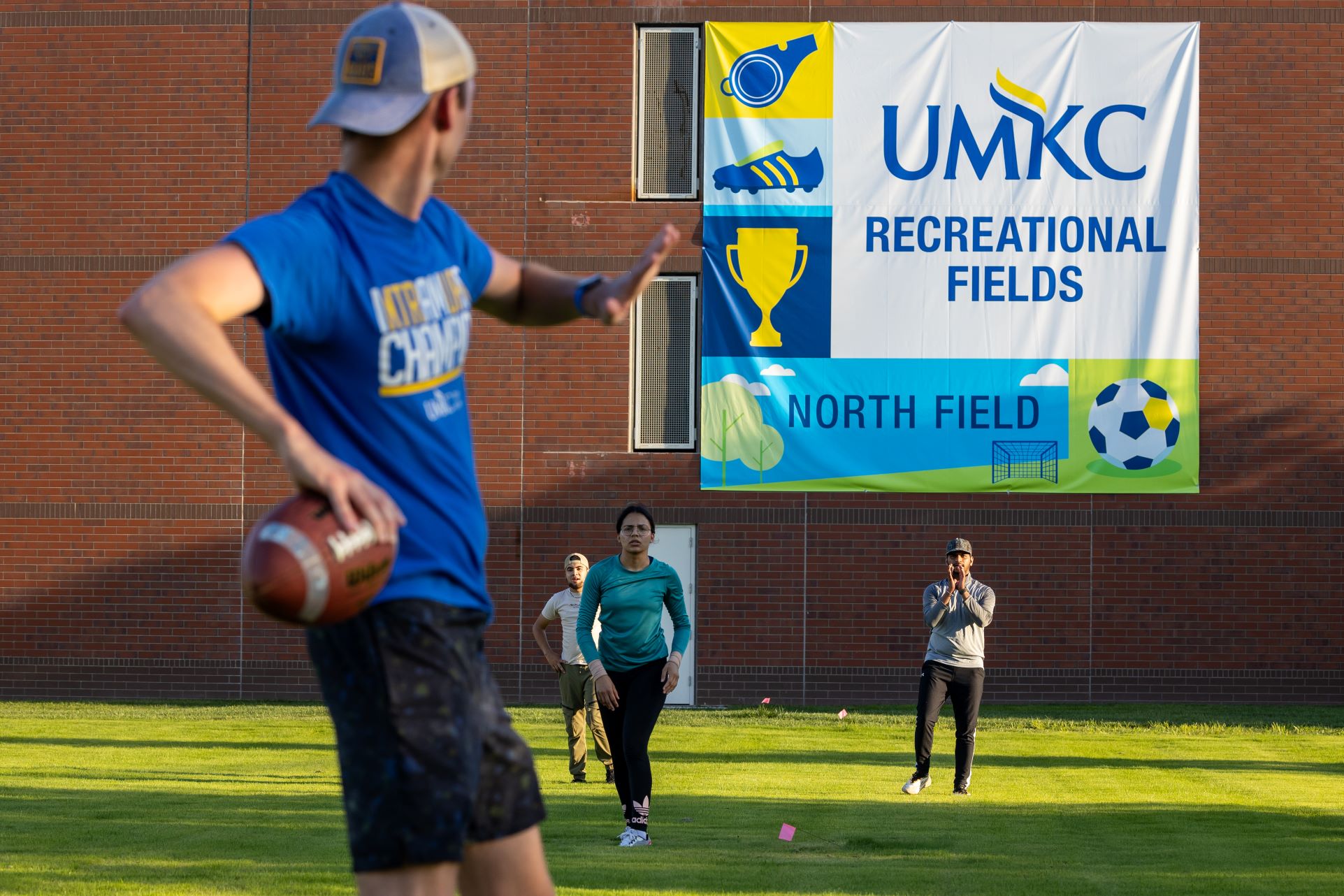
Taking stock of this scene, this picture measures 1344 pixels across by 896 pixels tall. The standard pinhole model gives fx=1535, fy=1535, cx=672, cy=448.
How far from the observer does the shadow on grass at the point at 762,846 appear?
9.06 meters

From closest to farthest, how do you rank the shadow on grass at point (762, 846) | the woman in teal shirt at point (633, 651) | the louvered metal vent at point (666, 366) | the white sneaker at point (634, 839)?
the shadow on grass at point (762, 846) → the white sneaker at point (634, 839) → the woman in teal shirt at point (633, 651) → the louvered metal vent at point (666, 366)

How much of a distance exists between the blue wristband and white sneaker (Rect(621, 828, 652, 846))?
7.43 metres

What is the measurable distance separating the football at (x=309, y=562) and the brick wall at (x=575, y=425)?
21125 mm

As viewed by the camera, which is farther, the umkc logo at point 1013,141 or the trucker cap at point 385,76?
the umkc logo at point 1013,141

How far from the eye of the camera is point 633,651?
421 inches

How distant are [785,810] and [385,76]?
10384mm

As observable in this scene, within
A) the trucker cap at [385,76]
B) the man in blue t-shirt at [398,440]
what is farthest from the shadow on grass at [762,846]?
the trucker cap at [385,76]

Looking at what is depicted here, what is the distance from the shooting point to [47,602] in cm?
2475

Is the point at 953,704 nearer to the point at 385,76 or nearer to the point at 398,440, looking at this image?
the point at 398,440

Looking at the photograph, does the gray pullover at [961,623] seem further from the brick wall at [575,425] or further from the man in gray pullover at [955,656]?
the brick wall at [575,425]

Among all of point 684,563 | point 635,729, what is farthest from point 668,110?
point 635,729

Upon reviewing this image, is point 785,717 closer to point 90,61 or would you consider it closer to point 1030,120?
point 1030,120

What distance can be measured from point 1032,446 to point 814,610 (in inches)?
164

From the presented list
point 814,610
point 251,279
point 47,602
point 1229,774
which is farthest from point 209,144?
point 251,279
